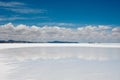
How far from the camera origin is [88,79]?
5762mm

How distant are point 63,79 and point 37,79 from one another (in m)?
0.70

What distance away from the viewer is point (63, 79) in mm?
5676

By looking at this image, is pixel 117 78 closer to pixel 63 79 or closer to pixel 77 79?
pixel 77 79

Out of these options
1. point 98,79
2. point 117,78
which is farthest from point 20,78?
point 117,78

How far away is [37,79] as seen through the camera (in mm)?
5680

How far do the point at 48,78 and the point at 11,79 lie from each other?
3.24 ft

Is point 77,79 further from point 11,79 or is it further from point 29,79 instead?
point 11,79

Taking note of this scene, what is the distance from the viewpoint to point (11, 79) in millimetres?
5629

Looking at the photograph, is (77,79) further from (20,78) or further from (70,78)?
(20,78)

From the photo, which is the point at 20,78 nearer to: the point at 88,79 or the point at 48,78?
the point at 48,78

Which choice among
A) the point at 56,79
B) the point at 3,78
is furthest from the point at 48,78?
the point at 3,78

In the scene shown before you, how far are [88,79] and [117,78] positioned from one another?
2.78 ft

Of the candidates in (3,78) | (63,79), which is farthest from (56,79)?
(3,78)

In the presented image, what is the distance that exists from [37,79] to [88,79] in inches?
54.5
